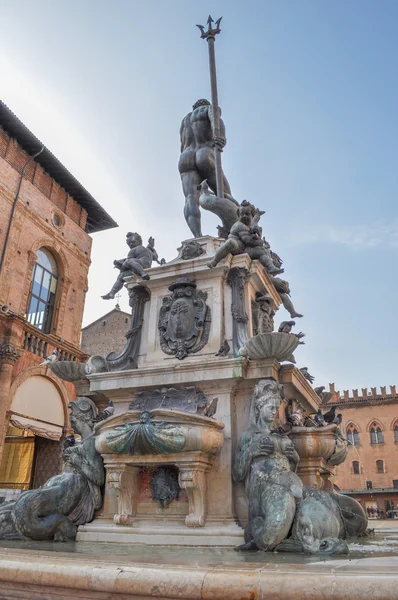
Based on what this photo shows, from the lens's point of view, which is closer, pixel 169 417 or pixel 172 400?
pixel 169 417

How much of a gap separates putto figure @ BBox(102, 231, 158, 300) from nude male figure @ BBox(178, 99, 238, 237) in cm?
94

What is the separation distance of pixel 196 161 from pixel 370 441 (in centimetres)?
4848

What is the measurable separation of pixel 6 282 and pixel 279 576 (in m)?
20.5

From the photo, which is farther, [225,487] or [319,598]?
[225,487]

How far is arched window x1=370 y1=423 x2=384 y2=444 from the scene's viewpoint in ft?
163

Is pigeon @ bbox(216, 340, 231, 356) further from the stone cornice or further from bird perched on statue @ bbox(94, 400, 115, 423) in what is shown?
bird perched on statue @ bbox(94, 400, 115, 423)

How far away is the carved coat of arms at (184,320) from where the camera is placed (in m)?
6.02

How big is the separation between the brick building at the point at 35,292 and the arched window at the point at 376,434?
36.5 metres

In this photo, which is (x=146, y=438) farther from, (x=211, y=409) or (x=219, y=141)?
(x=219, y=141)

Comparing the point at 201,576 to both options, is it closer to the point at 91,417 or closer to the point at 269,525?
the point at 269,525

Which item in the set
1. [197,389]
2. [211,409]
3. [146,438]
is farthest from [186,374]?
[146,438]

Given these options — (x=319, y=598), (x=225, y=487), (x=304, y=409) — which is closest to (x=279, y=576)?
(x=319, y=598)

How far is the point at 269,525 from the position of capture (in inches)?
159

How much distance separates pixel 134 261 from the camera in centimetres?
687
